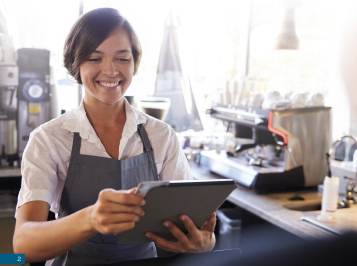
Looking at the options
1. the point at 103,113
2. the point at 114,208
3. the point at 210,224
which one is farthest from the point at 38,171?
the point at 210,224

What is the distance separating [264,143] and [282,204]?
2.02 feet

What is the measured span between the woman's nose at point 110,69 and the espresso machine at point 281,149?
4.63ft

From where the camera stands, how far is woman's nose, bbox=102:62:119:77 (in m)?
Answer: 1.53

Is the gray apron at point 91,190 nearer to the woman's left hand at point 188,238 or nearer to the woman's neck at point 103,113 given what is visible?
the woman's neck at point 103,113

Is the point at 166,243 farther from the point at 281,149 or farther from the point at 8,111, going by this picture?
the point at 8,111

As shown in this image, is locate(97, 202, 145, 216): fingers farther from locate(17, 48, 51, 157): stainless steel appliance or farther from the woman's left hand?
locate(17, 48, 51, 157): stainless steel appliance

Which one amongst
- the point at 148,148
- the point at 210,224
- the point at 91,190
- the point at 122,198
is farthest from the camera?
the point at 148,148

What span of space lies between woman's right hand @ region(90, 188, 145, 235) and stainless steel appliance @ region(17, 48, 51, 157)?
2.45m

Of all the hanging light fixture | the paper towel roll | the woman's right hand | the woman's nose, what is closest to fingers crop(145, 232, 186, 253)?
the woman's right hand

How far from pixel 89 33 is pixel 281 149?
6.61 feet

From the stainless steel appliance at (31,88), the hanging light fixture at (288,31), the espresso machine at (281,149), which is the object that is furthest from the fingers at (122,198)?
the hanging light fixture at (288,31)

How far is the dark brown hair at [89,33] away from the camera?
4.95 feet

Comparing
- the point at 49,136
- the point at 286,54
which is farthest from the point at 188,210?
the point at 286,54

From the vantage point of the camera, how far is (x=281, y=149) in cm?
311
